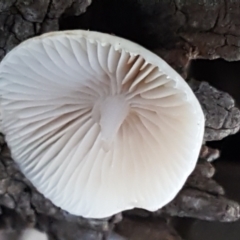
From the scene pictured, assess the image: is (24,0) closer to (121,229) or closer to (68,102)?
(68,102)

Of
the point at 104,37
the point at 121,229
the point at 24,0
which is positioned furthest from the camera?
the point at 121,229

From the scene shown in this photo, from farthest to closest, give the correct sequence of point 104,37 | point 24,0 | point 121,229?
point 121,229, point 24,0, point 104,37

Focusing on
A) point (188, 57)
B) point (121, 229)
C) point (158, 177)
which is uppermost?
point (188, 57)

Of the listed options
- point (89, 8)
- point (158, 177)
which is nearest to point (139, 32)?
point (89, 8)
